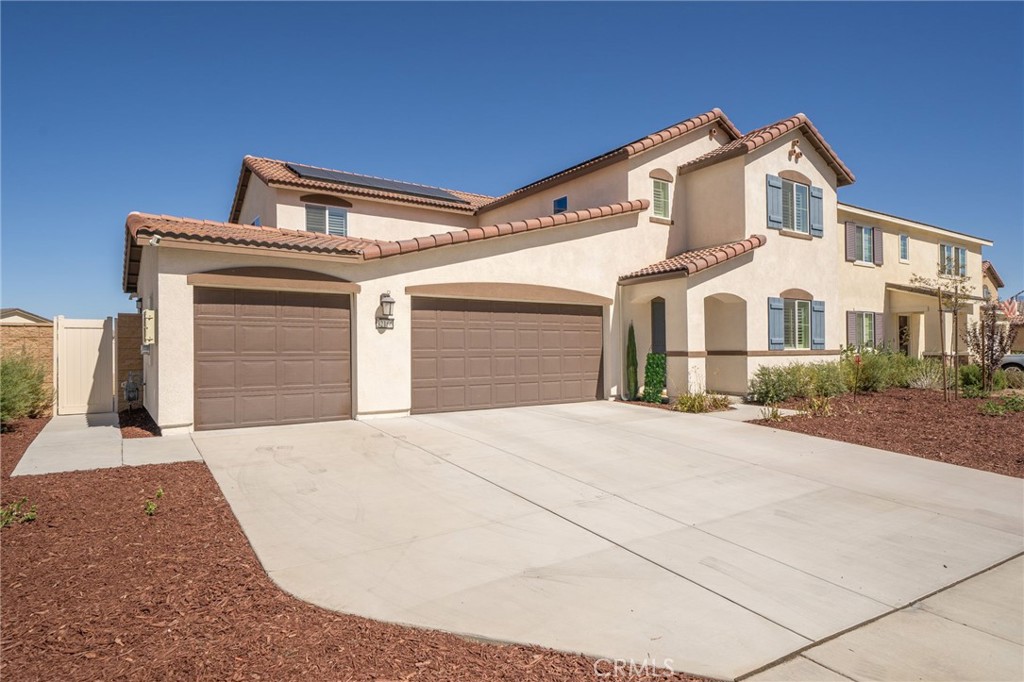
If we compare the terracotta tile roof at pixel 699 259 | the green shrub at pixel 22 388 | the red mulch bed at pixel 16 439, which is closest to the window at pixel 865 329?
the terracotta tile roof at pixel 699 259

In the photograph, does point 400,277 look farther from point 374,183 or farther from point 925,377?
point 925,377

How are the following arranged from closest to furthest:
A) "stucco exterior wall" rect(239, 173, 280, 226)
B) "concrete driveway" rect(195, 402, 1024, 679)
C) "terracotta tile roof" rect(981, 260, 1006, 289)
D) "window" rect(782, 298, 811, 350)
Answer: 1. "concrete driveway" rect(195, 402, 1024, 679)
2. "stucco exterior wall" rect(239, 173, 280, 226)
3. "window" rect(782, 298, 811, 350)
4. "terracotta tile roof" rect(981, 260, 1006, 289)

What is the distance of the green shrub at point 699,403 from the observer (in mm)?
13297

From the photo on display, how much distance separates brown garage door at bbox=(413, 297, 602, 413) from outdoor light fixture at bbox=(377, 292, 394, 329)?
2.31ft

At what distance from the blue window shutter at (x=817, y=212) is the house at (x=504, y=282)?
70 mm

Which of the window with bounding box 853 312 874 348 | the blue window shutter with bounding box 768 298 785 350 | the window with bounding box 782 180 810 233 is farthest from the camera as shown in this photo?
the window with bounding box 853 312 874 348

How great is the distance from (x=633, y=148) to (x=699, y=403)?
728cm

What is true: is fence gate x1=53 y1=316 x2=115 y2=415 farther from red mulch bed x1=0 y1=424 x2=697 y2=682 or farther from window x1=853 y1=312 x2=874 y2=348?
window x1=853 y1=312 x2=874 y2=348

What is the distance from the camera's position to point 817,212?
18047mm

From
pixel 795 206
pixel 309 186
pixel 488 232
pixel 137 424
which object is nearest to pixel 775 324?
pixel 795 206

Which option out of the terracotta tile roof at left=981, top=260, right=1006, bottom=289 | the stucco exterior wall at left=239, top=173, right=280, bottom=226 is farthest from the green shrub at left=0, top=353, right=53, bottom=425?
the terracotta tile roof at left=981, top=260, right=1006, bottom=289

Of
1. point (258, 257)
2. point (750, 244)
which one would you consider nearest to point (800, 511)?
point (258, 257)

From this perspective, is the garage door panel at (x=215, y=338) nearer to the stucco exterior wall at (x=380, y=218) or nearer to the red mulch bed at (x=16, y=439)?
the red mulch bed at (x=16, y=439)

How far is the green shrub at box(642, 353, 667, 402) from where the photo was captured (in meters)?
14.8
